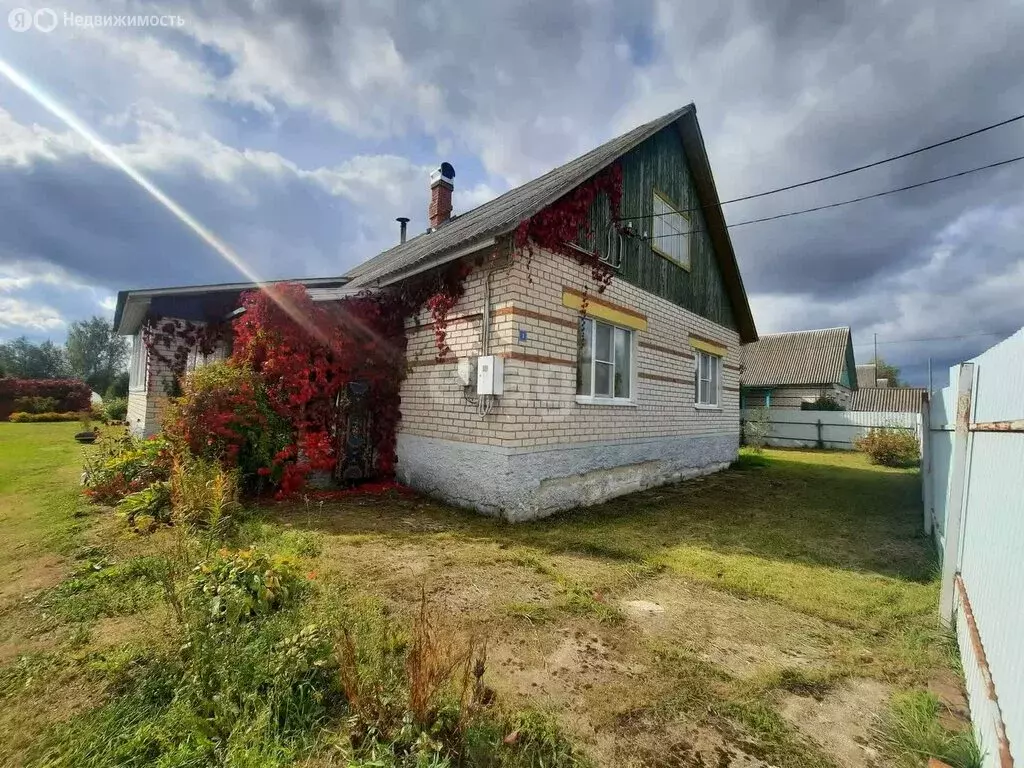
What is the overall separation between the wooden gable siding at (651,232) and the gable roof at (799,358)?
15.2 meters

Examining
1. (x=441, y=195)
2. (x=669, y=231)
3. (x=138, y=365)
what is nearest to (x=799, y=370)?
(x=669, y=231)

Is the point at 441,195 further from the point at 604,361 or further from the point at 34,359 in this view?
the point at 34,359

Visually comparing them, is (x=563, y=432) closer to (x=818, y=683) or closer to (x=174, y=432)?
(x=818, y=683)

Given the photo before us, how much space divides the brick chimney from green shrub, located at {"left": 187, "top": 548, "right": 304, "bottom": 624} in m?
12.7

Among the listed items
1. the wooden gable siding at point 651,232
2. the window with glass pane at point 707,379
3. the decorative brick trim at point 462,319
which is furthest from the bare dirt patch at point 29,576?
the window with glass pane at point 707,379

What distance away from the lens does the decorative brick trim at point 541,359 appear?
19.9 feet

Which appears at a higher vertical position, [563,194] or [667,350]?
[563,194]

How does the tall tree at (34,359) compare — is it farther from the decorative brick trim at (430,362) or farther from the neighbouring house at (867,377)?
the neighbouring house at (867,377)

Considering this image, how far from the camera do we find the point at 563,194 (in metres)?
6.38

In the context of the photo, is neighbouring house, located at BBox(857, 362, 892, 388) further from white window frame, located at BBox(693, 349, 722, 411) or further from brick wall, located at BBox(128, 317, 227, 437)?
brick wall, located at BBox(128, 317, 227, 437)

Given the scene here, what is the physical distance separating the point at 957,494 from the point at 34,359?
68861 millimetres

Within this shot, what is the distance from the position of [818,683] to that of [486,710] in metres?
2.03

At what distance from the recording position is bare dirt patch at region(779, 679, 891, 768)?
6.89 ft

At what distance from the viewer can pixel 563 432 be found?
6.74m
